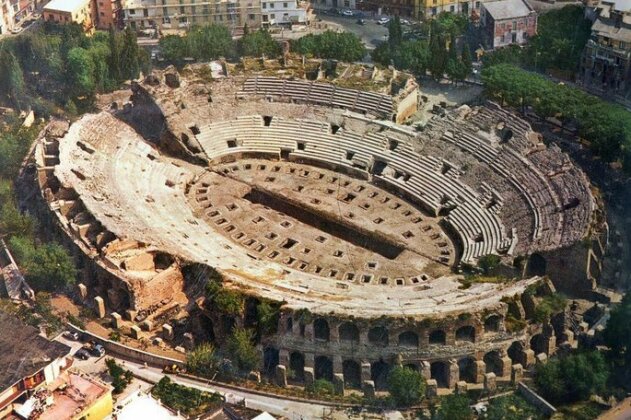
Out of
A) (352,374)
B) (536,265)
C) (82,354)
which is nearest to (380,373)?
(352,374)

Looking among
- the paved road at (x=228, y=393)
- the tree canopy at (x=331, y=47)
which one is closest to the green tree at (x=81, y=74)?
the tree canopy at (x=331, y=47)

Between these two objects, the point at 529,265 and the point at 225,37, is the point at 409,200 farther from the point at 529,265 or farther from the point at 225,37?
the point at 225,37

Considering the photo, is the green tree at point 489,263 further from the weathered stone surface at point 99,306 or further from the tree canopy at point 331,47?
the tree canopy at point 331,47

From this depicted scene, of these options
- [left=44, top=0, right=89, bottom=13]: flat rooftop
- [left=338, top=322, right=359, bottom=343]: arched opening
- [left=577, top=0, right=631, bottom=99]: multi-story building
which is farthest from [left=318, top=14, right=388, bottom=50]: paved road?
[left=338, top=322, right=359, bottom=343]: arched opening

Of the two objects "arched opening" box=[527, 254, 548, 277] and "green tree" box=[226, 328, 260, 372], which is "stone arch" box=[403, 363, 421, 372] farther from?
"arched opening" box=[527, 254, 548, 277]

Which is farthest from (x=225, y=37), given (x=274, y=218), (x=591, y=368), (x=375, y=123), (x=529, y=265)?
(x=591, y=368)
